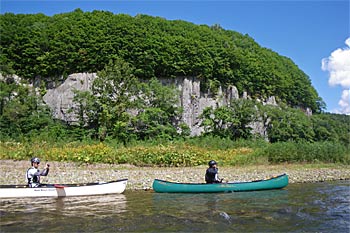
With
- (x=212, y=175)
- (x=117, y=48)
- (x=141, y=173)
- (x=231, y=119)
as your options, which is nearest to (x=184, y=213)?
(x=212, y=175)

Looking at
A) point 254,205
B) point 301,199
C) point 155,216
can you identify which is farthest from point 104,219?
point 301,199

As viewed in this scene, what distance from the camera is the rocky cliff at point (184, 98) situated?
156ft

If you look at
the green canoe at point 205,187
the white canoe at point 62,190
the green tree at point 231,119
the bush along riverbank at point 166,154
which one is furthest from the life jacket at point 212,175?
the green tree at point 231,119

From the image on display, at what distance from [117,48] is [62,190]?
3791 cm

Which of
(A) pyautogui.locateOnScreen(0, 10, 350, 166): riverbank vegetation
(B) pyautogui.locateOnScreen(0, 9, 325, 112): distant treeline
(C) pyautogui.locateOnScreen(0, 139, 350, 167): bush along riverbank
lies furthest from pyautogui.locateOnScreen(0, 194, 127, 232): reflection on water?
(B) pyautogui.locateOnScreen(0, 9, 325, 112): distant treeline

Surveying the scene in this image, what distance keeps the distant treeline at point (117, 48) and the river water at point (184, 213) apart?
3561 cm

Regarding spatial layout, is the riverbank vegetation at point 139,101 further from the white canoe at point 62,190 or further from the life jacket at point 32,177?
the life jacket at point 32,177

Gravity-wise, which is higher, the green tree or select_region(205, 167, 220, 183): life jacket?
the green tree

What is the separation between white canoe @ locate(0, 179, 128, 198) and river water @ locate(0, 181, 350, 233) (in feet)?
1.10

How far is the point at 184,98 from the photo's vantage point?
168 feet

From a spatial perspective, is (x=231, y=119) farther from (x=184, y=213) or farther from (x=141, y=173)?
(x=184, y=213)

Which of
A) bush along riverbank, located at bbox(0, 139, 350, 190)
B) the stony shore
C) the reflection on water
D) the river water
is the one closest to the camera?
the river water

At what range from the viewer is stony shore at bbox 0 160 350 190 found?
69.2 feet

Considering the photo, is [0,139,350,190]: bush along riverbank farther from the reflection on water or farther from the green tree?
the green tree
